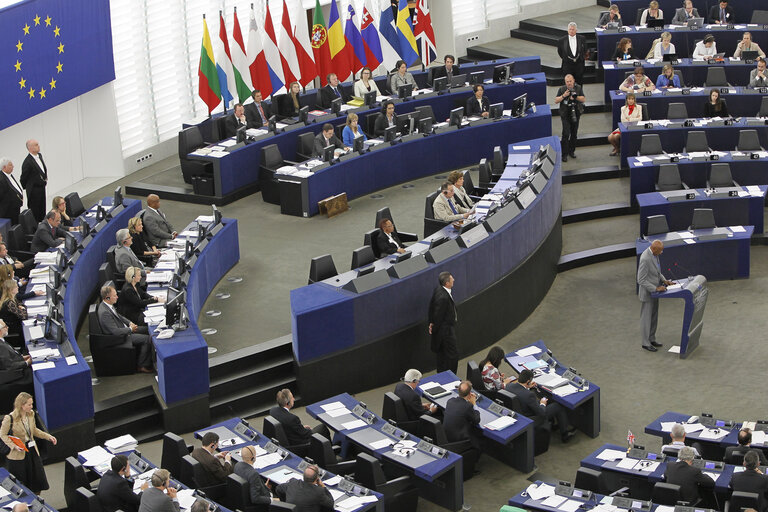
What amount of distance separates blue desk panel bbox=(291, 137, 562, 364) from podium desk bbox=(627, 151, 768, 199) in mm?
4018

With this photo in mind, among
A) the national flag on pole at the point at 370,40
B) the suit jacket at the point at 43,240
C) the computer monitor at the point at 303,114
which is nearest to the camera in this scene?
the suit jacket at the point at 43,240

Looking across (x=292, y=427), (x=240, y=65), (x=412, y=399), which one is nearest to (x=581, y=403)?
(x=412, y=399)

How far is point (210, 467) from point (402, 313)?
4.38m

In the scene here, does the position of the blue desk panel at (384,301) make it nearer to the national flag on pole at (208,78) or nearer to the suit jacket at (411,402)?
the suit jacket at (411,402)

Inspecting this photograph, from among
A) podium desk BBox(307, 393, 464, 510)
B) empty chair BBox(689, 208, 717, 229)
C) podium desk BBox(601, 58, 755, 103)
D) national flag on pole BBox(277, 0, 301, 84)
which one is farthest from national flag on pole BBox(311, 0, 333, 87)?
podium desk BBox(307, 393, 464, 510)

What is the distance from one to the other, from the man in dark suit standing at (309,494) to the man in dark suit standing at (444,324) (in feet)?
13.3

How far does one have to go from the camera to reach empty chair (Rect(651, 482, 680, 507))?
11.4 meters

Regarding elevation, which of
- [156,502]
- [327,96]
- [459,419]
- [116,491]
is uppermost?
[327,96]

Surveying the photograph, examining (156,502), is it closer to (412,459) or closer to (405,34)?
(412,459)

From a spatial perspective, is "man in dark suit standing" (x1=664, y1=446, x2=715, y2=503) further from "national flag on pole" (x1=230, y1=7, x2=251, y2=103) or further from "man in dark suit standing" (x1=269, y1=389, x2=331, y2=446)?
"national flag on pole" (x1=230, y1=7, x2=251, y2=103)

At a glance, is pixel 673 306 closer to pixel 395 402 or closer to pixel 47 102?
pixel 395 402

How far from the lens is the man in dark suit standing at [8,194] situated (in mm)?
17969

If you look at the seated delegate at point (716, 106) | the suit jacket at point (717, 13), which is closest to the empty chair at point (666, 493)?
the seated delegate at point (716, 106)

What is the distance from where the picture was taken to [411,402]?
13406 millimetres
